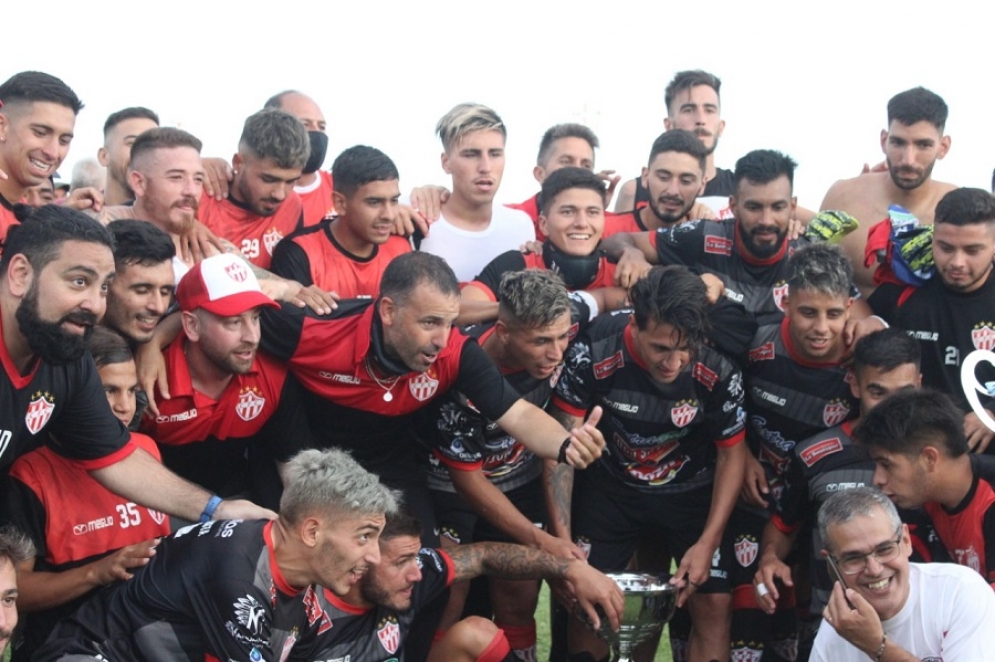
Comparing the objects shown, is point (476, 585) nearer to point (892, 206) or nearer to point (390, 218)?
point (390, 218)

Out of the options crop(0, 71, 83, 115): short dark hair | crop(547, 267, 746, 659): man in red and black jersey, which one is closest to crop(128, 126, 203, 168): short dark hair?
crop(0, 71, 83, 115): short dark hair

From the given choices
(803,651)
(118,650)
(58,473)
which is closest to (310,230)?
(58,473)

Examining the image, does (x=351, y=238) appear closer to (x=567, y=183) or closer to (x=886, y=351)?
(x=567, y=183)

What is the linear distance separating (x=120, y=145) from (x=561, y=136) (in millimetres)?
2799

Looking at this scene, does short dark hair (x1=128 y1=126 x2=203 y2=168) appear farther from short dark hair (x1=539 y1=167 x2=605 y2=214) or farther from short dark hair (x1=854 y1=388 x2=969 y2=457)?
short dark hair (x1=854 y1=388 x2=969 y2=457)

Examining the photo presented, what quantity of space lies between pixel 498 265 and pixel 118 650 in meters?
2.79

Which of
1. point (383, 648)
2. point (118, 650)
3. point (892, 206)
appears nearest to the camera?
point (118, 650)

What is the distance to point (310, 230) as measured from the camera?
640 cm

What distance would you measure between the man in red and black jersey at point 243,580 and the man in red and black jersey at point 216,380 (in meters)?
0.92

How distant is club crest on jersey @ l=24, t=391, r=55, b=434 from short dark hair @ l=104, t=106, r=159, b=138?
3398mm

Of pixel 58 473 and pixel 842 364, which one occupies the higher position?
pixel 842 364


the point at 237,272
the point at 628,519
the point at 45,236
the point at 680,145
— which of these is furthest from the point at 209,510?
the point at 680,145

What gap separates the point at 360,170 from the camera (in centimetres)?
630

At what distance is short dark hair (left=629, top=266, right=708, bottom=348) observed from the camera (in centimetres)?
576
